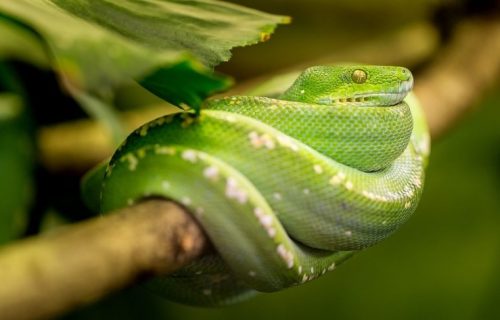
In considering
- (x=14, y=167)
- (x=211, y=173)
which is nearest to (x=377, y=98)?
(x=211, y=173)

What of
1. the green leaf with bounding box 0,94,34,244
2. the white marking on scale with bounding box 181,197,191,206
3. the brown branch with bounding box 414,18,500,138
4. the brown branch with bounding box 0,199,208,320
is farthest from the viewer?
the brown branch with bounding box 414,18,500,138

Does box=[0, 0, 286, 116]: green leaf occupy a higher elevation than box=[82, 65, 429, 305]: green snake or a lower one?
higher

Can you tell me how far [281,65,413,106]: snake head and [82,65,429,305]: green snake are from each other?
4cm

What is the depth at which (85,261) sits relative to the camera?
2.59 ft

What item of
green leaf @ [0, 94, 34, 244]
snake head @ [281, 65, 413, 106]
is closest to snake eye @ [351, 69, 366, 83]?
snake head @ [281, 65, 413, 106]

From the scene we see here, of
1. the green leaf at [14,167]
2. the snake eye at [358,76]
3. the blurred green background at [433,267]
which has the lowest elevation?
the blurred green background at [433,267]

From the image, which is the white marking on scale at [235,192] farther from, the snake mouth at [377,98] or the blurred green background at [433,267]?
the blurred green background at [433,267]

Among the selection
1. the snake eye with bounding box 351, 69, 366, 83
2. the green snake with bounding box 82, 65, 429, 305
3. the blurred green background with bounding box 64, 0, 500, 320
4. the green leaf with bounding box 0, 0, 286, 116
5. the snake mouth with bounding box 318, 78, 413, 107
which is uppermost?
the green leaf with bounding box 0, 0, 286, 116

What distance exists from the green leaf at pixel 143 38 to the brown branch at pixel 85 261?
0.19 m

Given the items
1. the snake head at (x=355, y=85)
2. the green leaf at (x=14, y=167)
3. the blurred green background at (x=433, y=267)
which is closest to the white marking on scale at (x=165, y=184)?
the snake head at (x=355, y=85)

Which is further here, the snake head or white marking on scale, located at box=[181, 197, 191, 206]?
the snake head

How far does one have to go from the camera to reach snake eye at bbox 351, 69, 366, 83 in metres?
1.46

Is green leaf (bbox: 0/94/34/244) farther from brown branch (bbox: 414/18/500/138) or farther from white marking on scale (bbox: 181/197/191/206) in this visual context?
brown branch (bbox: 414/18/500/138)

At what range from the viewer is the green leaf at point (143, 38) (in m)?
0.78
